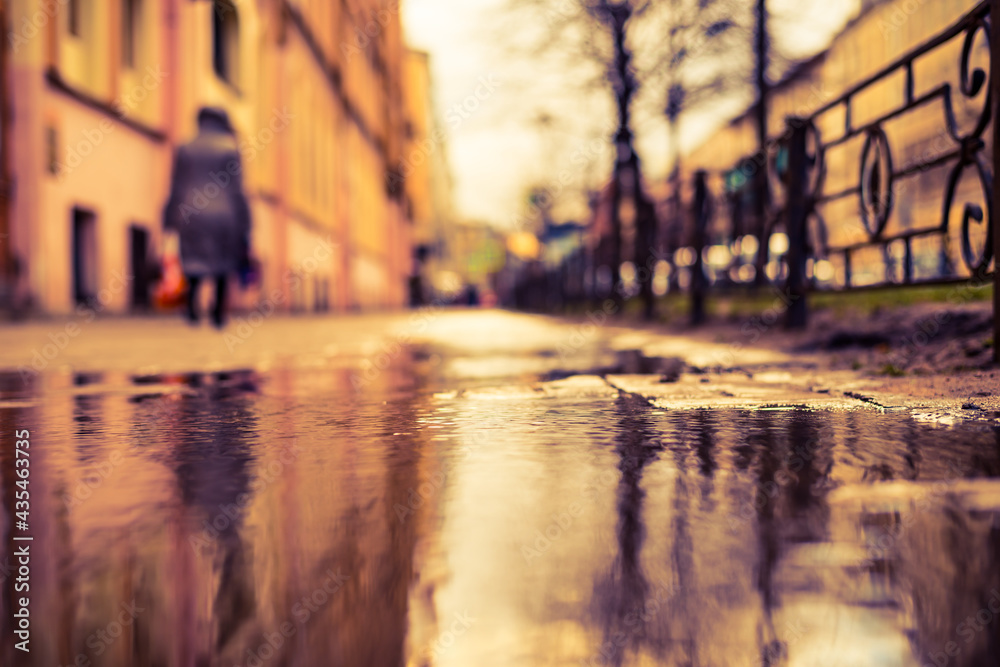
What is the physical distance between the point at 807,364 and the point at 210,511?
12.0ft

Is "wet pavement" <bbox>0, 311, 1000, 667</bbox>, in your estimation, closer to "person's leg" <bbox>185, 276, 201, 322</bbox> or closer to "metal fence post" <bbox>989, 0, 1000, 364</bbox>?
"metal fence post" <bbox>989, 0, 1000, 364</bbox>

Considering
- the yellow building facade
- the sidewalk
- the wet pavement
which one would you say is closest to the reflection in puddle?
the wet pavement

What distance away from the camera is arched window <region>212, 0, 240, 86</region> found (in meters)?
20.5

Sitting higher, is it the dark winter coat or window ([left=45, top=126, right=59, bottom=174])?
window ([left=45, top=126, right=59, bottom=174])

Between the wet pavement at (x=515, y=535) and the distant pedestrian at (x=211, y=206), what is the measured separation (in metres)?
6.72

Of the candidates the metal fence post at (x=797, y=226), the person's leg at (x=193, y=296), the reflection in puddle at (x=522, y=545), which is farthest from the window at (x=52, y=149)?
the reflection in puddle at (x=522, y=545)

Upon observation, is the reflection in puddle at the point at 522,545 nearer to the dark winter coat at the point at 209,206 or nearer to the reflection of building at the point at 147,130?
the dark winter coat at the point at 209,206

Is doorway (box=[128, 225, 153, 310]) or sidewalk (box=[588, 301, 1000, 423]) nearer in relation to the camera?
A: sidewalk (box=[588, 301, 1000, 423])

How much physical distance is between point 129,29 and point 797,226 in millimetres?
12549

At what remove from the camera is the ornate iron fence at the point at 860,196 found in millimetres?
4219

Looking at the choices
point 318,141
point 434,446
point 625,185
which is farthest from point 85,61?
point 318,141

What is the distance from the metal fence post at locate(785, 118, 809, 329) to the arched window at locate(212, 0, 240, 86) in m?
16.0

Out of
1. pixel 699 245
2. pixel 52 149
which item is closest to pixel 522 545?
pixel 699 245

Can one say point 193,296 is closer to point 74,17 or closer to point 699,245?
point 699,245
